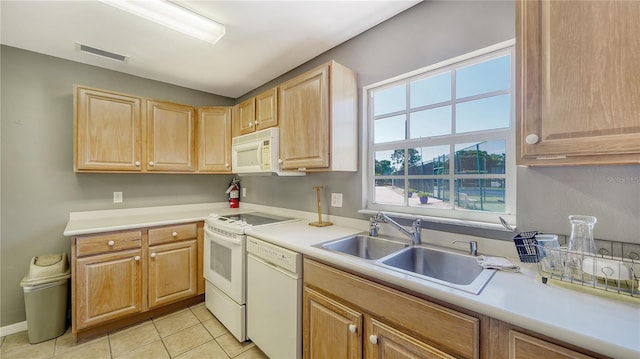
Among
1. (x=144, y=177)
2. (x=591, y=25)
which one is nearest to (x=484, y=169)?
(x=591, y=25)

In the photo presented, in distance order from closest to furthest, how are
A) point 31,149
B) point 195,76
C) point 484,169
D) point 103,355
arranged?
point 484,169 → point 103,355 → point 31,149 → point 195,76

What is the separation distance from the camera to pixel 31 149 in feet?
7.23

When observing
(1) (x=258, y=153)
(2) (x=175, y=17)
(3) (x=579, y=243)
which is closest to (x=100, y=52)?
(2) (x=175, y=17)

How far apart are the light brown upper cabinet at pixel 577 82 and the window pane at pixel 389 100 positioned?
0.86 metres

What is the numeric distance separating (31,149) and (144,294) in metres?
1.61

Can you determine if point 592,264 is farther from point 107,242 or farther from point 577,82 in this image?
point 107,242

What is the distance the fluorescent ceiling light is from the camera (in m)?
1.55

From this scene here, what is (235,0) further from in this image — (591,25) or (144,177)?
(144,177)

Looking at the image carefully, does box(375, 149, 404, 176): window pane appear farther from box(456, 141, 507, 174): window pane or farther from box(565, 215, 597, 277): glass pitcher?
box(565, 215, 597, 277): glass pitcher

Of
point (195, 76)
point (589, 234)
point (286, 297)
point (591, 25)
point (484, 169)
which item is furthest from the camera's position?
point (195, 76)

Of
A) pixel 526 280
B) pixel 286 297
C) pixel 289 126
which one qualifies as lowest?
pixel 286 297

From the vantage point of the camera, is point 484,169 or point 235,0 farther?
point 235,0

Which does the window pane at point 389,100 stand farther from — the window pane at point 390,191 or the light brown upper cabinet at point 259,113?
the light brown upper cabinet at point 259,113

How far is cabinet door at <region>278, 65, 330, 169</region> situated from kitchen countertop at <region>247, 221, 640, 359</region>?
3.05ft
